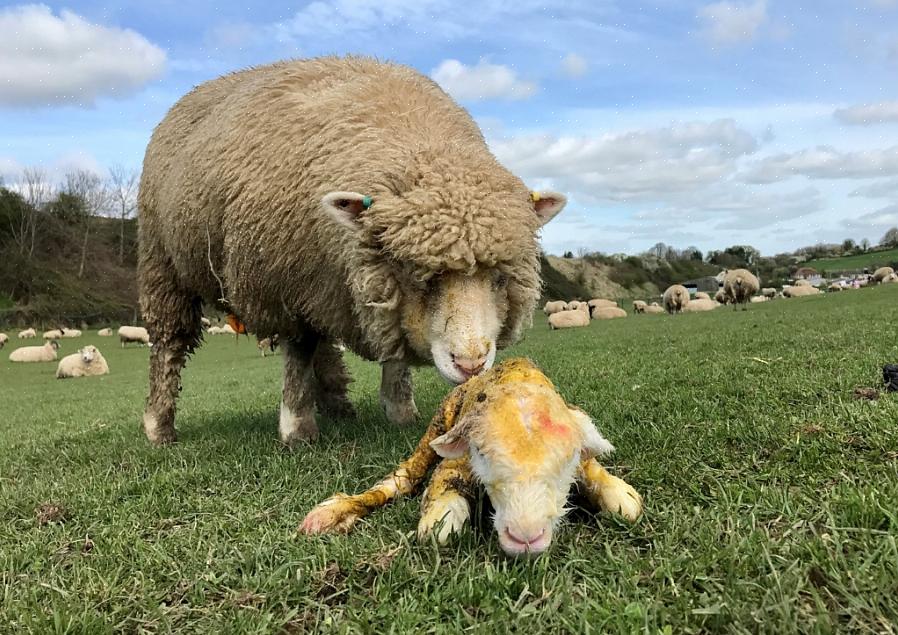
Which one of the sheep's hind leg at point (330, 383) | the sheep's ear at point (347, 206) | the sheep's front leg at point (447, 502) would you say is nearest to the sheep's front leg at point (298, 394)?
the sheep's hind leg at point (330, 383)

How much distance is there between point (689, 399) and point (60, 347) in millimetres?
32241

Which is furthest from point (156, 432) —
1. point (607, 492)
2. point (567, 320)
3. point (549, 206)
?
point (567, 320)

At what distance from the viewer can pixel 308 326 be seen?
4.34 meters

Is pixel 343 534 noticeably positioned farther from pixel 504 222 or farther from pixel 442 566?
pixel 504 222

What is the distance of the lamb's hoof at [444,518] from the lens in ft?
7.34

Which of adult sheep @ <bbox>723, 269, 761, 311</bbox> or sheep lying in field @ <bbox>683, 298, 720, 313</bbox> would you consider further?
sheep lying in field @ <bbox>683, 298, 720, 313</bbox>

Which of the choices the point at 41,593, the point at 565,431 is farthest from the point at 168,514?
the point at 565,431

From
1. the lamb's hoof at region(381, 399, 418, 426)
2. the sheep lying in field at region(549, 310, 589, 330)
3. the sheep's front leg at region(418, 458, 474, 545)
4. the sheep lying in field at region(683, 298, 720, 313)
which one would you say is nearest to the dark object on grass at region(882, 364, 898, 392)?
the sheep's front leg at region(418, 458, 474, 545)

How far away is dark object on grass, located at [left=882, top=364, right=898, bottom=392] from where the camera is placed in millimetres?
3824

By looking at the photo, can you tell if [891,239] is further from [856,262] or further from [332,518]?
[332,518]

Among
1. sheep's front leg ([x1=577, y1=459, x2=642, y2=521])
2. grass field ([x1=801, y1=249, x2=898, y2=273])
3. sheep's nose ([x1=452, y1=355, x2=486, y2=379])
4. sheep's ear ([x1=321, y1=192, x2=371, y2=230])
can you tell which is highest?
grass field ([x1=801, y1=249, x2=898, y2=273])

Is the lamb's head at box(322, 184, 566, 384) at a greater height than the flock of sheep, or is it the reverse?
the lamb's head at box(322, 184, 566, 384)

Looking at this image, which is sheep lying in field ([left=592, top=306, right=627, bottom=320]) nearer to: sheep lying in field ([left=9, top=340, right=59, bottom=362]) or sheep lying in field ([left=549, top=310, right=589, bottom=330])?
sheep lying in field ([left=549, top=310, right=589, bottom=330])

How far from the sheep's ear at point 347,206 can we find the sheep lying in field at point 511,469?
1102mm
